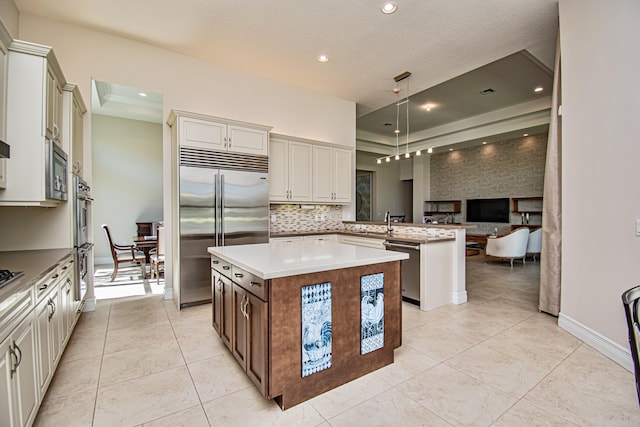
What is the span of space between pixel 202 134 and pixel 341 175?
2518 mm

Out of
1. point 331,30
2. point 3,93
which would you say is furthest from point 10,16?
point 331,30

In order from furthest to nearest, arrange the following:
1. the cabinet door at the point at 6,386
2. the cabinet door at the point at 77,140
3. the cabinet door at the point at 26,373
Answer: the cabinet door at the point at 77,140 < the cabinet door at the point at 26,373 < the cabinet door at the point at 6,386

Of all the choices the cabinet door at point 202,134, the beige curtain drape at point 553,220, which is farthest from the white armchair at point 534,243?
the cabinet door at point 202,134

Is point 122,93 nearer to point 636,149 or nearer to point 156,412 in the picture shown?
point 156,412

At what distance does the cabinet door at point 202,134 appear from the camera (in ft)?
11.9

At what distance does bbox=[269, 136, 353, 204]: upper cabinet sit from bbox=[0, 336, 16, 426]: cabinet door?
3.44 metres

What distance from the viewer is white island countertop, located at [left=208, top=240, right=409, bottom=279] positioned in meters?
1.74

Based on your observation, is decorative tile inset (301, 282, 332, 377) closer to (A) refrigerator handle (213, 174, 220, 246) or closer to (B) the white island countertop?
(B) the white island countertop

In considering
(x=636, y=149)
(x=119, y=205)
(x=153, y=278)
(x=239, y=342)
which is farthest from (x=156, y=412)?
(x=119, y=205)

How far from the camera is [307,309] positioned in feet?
6.08

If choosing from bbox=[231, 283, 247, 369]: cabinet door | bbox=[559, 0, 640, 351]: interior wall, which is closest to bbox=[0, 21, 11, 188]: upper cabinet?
bbox=[231, 283, 247, 369]: cabinet door

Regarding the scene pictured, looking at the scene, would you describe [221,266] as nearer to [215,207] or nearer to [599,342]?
[215,207]

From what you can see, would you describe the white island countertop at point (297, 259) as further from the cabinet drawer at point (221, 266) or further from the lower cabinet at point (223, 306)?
the lower cabinet at point (223, 306)

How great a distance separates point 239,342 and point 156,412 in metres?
0.60
